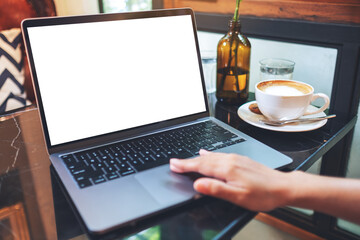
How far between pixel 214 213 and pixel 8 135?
61cm

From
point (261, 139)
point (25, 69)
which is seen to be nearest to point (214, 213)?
point (261, 139)

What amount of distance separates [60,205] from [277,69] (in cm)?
83

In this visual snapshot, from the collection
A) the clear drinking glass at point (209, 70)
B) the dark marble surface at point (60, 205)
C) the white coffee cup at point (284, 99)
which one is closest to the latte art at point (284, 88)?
the white coffee cup at point (284, 99)

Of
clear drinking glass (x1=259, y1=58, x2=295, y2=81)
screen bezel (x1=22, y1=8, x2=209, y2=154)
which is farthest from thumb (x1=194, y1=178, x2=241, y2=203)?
clear drinking glass (x1=259, y1=58, x2=295, y2=81)

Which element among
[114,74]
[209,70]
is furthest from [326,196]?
[209,70]

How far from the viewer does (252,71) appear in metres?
1.34

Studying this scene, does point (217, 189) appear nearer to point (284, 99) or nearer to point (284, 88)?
point (284, 99)

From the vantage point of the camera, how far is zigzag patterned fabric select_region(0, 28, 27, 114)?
53.0 inches

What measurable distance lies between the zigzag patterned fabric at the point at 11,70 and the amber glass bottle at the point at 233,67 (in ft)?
2.87

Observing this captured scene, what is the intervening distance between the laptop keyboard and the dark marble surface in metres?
0.06

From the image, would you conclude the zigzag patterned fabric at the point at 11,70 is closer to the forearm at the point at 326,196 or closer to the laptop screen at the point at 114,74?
the laptop screen at the point at 114,74

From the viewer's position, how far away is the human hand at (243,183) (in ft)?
1.77

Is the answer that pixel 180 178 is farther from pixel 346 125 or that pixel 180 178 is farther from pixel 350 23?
pixel 350 23

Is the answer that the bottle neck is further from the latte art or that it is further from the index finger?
the index finger
